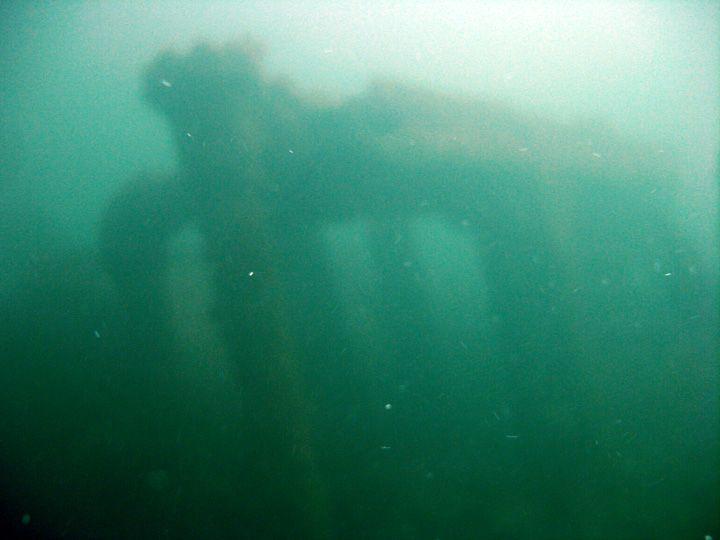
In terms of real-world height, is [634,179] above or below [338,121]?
below

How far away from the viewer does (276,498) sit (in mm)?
1305

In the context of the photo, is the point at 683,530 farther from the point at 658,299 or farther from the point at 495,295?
the point at 495,295

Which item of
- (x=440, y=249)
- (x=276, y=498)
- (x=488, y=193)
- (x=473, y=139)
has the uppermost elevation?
(x=473, y=139)

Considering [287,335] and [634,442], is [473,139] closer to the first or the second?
[287,335]

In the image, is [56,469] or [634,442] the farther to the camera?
[634,442]

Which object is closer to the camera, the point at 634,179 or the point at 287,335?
the point at 287,335

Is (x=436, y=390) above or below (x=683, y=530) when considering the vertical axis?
above

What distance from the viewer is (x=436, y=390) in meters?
1.34

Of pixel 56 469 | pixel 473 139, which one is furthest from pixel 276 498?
pixel 473 139

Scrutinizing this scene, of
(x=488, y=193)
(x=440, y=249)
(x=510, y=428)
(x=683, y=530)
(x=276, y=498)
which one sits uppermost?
(x=488, y=193)

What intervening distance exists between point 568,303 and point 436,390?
469 millimetres

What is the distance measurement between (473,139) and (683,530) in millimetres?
1351

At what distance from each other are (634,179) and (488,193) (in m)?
0.46

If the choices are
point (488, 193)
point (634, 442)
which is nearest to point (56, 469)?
point (488, 193)
